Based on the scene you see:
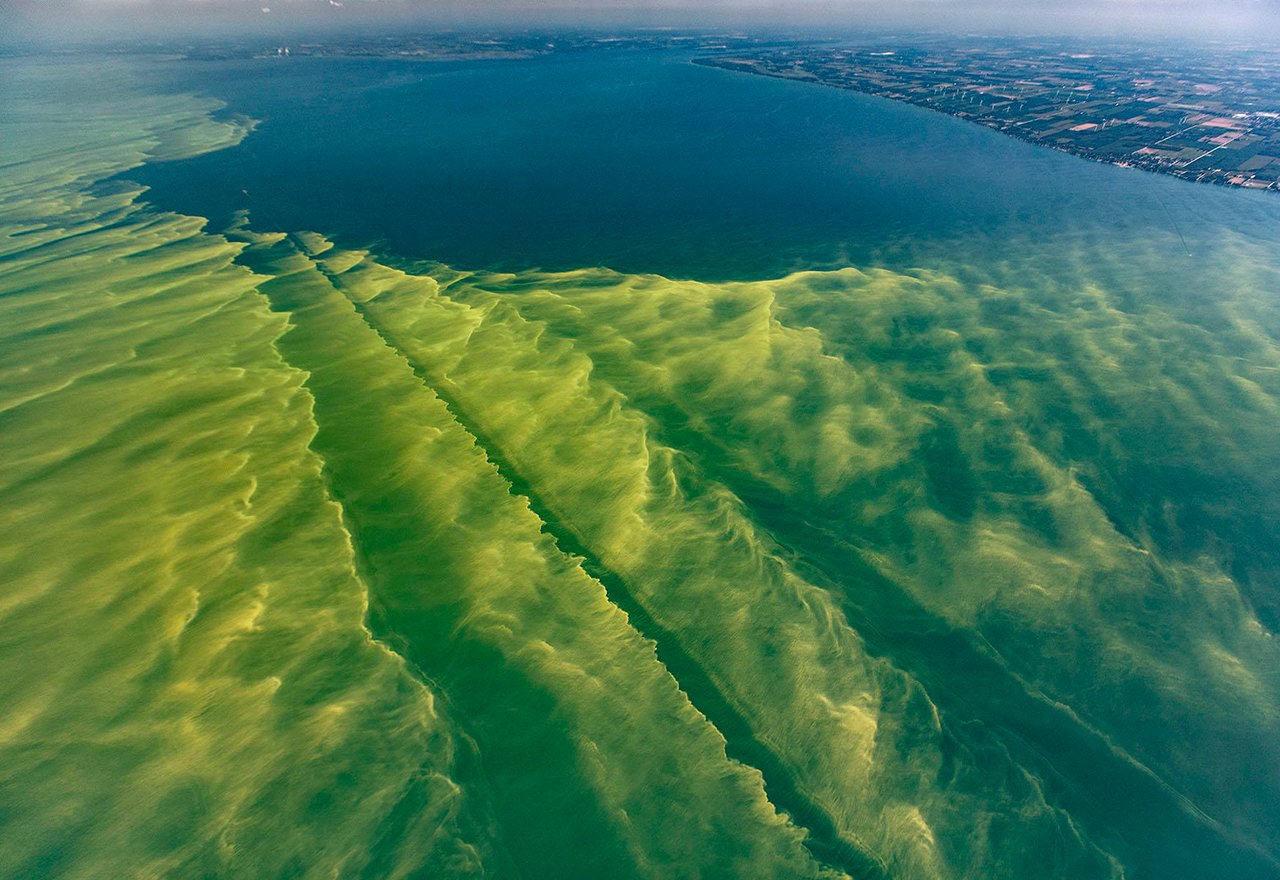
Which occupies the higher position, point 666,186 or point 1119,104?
point 1119,104

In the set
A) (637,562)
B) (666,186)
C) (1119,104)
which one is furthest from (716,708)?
(1119,104)

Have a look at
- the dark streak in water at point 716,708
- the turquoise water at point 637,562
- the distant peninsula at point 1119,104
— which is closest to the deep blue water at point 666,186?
the turquoise water at point 637,562

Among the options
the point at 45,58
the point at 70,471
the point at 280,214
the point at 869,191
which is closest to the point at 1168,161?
the point at 869,191

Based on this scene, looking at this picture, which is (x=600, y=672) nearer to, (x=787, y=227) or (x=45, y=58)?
(x=787, y=227)

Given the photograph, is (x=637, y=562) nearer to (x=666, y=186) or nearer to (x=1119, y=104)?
(x=666, y=186)

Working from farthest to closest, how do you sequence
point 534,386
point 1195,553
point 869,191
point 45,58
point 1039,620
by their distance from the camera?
point 45,58, point 869,191, point 534,386, point 1195,553, point 1039,620

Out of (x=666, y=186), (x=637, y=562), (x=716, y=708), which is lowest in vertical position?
(x=716, y=708)

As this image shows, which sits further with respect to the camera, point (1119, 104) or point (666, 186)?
point (1119, 104)

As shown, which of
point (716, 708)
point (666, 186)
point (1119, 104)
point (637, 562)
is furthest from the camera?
point (1119, 104)
